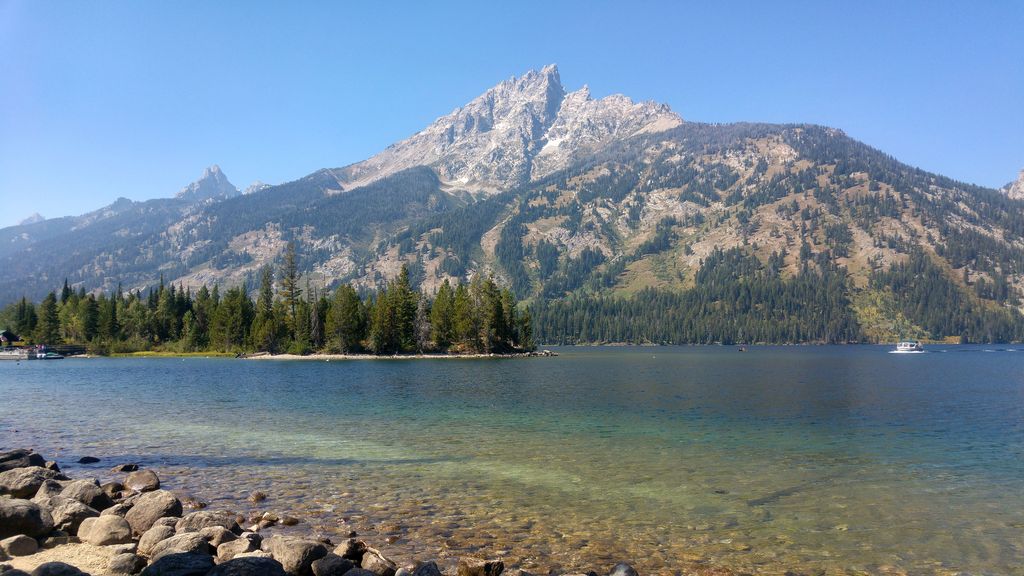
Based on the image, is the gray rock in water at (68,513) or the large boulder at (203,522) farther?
the gray rock in water at (68,513)

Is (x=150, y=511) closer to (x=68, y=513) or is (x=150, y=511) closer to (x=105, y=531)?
(x=105, y=531)

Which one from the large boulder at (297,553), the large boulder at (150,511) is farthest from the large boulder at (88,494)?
the large boulder at (297,553)

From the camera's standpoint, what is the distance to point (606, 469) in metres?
27.5

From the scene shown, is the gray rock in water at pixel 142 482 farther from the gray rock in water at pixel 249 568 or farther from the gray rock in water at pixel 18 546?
the gray rock in water at pixel 249 568

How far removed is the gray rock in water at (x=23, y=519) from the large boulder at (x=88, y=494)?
2.69m

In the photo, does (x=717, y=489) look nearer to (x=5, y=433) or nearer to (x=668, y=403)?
(x=668, y=403)

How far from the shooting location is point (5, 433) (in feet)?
127

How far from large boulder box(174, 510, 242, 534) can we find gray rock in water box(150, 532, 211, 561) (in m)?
1.63

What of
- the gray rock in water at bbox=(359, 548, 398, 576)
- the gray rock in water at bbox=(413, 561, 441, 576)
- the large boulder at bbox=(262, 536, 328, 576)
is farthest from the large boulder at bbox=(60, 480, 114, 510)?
the gray rock in water at bbox=(413, 561, 441, 576)

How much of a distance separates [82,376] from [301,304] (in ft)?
253

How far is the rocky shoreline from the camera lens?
13.4 meters

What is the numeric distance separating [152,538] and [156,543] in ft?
1.13

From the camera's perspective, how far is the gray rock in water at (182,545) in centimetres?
1450

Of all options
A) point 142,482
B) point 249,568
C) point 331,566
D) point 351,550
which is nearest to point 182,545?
point 249,568
